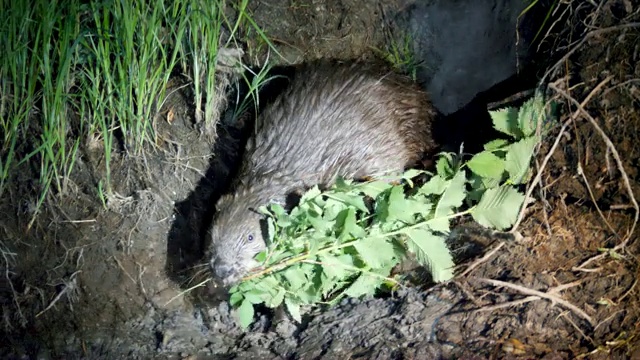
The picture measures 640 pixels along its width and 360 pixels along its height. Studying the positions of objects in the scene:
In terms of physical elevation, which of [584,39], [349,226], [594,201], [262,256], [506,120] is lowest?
[262,256]

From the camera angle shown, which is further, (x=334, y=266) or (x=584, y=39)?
(x=334, y=266)

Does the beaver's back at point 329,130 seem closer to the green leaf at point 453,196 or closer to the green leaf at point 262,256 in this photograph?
the green leaf at point 262,256

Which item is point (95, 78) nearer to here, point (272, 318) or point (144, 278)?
point (144, 278)

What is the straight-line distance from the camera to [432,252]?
2826 mm

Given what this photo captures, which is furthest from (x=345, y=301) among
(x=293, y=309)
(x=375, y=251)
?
(x=375, y=251)

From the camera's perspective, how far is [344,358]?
270 centimetres

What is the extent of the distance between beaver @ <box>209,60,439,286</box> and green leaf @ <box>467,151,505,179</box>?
2.00 ft

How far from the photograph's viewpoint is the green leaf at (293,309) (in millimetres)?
3021

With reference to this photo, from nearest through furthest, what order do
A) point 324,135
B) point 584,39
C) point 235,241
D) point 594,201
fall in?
1. point 594,201
2. point 584,39
3. point 235,241
4. point 324,135

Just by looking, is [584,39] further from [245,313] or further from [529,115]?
[245,313]

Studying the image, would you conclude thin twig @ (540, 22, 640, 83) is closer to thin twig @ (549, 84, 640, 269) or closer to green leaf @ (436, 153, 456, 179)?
thin twig @ (549, 84, 640, 269)

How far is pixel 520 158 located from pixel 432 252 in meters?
0.58

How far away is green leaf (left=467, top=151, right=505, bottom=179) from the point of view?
291cm

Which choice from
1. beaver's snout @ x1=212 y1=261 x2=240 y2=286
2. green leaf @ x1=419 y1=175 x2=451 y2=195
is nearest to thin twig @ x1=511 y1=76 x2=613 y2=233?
green leaf @ x1=419 y1=175 x2=451 y2=195
